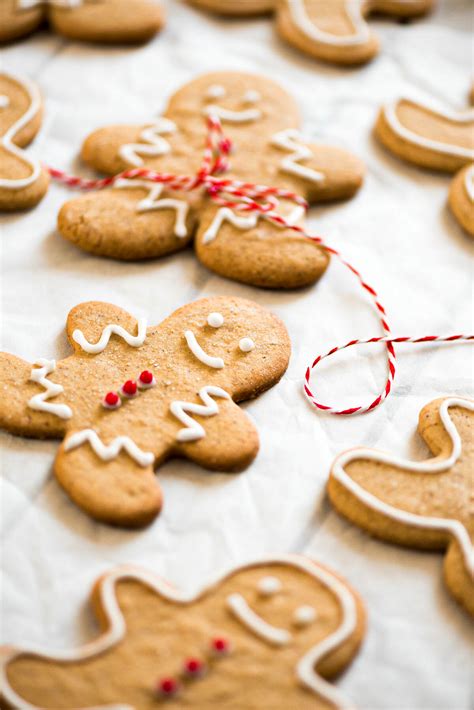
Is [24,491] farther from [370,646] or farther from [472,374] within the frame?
[472,374]

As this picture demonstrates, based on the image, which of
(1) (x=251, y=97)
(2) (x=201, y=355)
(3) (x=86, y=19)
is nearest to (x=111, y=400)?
(2) (x=201, y=355)

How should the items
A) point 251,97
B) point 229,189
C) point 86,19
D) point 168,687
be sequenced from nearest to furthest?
point 168,687 < point 229,189 < point 251,97 < point 86,19

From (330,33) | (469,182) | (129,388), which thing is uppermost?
(330,33)

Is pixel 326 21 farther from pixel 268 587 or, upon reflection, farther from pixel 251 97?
pixel 268 587

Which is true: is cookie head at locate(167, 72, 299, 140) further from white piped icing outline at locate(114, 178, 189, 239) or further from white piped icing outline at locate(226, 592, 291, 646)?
white piped icing outline at locate(226, 592, 291, 646)

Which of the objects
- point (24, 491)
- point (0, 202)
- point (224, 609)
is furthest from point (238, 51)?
point (224, 609)
